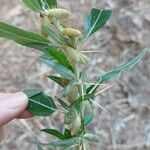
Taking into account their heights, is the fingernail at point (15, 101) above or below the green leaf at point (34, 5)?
below

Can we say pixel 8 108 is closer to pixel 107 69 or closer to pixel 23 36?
pixel 23 36

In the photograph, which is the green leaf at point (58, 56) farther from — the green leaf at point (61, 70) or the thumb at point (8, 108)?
the thumb at point (8, 108)

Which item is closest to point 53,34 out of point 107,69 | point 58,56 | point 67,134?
point 58,56

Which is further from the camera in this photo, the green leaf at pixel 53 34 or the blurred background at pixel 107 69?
the blurred background at pixel 107 69

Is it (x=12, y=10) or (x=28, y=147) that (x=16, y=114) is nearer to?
(x=28, y=147)

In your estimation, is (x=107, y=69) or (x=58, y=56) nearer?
(x=58, y=56)

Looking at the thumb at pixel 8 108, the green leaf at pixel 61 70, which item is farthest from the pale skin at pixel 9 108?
the green leaf at pixel 61 70
